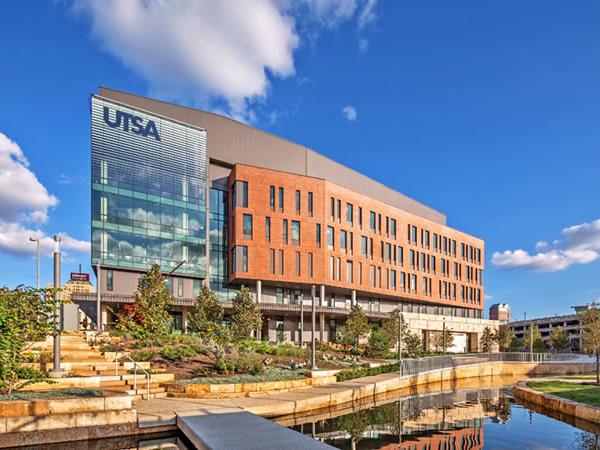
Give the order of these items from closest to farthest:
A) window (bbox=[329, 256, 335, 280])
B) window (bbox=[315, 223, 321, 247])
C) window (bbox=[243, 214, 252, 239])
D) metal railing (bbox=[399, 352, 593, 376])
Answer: metal railing (bbox=[399, 352, 593, 376]) < window (bbox=[243, 214, 252, 239]) < window (bbox=[315, 223, 321, 247]) < window (bbox=[329, 256, 335, 280])

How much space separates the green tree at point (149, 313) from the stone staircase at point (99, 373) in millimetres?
1499

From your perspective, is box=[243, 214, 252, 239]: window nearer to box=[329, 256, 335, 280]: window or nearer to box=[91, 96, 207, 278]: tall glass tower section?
box=[91, 96, 207, 278]: tall glass tower section

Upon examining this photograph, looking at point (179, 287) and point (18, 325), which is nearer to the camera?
point (18, 325)

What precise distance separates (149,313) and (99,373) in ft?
12.4

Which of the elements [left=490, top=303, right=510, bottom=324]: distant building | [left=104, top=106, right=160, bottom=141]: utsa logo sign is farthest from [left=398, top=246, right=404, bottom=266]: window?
[left=490, top=303, right=510, bottom=324]: distant building

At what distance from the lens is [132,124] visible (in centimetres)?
4591

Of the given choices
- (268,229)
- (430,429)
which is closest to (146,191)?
(268,229)

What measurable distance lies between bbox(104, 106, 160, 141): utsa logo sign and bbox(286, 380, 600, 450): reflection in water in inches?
1489

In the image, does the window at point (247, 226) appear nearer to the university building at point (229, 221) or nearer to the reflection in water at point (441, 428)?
the university building at point (229, 221)

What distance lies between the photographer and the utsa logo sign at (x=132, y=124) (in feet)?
146

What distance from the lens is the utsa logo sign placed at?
146 feet

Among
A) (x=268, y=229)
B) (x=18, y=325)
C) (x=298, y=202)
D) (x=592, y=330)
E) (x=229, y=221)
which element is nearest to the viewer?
(x=18, y=325)

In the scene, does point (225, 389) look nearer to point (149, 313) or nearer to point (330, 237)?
point (149, 313)

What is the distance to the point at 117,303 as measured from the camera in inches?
1706
